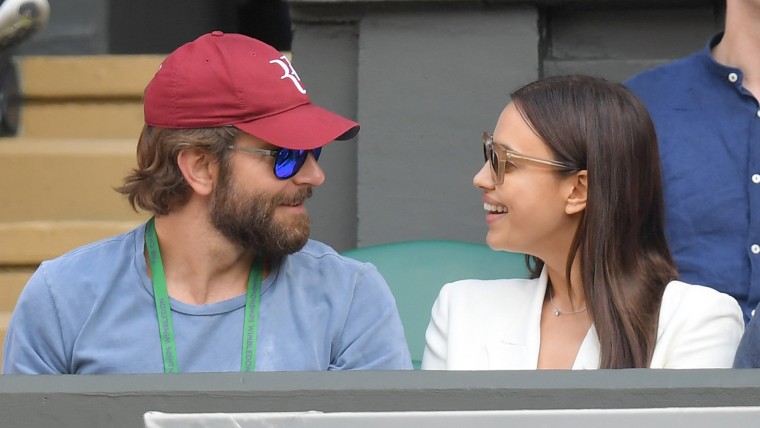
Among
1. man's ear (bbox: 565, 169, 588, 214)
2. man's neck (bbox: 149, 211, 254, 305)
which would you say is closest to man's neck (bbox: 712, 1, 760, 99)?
man's ear (bbox: 565, 169, 588, 214)

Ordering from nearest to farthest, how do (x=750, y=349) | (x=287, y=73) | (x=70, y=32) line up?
(x=750, y=349) → (x=287, y=73) → (x=70, y=32)

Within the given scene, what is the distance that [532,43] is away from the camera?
4.07 meters

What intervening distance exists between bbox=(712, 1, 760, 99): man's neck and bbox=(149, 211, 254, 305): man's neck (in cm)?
143

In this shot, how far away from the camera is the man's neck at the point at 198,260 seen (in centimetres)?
275

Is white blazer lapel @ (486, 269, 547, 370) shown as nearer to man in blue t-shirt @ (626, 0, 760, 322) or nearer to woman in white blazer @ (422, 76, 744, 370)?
woman in white blazer @ (422, 76, 744, 370)

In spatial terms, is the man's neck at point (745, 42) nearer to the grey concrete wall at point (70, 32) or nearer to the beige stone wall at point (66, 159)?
the beige stone wall at point (66, 159)

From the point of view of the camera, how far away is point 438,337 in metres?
3.17

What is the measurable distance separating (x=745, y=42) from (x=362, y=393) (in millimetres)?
1787

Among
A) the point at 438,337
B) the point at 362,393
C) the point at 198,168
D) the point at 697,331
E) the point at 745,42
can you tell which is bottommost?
the point at 438,337

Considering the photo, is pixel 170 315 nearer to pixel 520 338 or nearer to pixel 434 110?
pixel 520 338

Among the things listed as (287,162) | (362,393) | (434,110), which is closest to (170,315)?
(287,162)

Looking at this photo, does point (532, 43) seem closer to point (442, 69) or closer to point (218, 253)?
point (442, 69)

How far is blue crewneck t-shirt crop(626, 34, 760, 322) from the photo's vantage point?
326 centimetres

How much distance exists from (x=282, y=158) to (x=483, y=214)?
1437 millimetres
